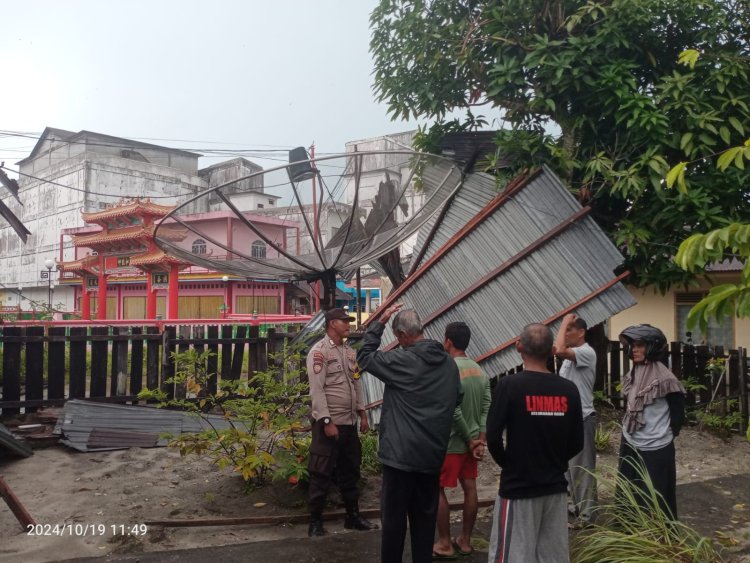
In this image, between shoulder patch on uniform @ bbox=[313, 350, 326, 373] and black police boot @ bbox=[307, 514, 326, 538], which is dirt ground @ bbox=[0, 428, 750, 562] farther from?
shoulder patch on uniform @ bbox=[313, 350, 326, 373]

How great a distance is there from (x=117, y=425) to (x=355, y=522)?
3.68 m

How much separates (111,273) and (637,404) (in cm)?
3584

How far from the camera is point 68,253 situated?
45969 mm

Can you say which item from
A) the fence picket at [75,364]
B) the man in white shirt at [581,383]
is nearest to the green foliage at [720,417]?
the man in white shirt at [581,383]

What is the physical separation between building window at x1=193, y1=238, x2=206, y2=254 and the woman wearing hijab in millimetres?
4822

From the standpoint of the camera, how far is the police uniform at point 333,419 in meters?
4.28

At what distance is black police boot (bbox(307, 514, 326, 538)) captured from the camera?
4.30 meters

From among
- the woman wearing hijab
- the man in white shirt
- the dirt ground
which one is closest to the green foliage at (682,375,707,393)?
the dirt ground

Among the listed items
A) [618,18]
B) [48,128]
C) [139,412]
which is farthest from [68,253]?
[618,18]

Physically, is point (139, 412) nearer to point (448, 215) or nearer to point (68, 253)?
point (448, 215)

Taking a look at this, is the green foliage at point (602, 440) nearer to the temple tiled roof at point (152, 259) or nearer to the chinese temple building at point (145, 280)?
the chinese temple building at point (145, 280)

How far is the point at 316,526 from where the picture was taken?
14.2ft

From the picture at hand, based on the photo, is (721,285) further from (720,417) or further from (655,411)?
(720,417)

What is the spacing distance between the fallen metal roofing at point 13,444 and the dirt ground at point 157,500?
98 millimetres
